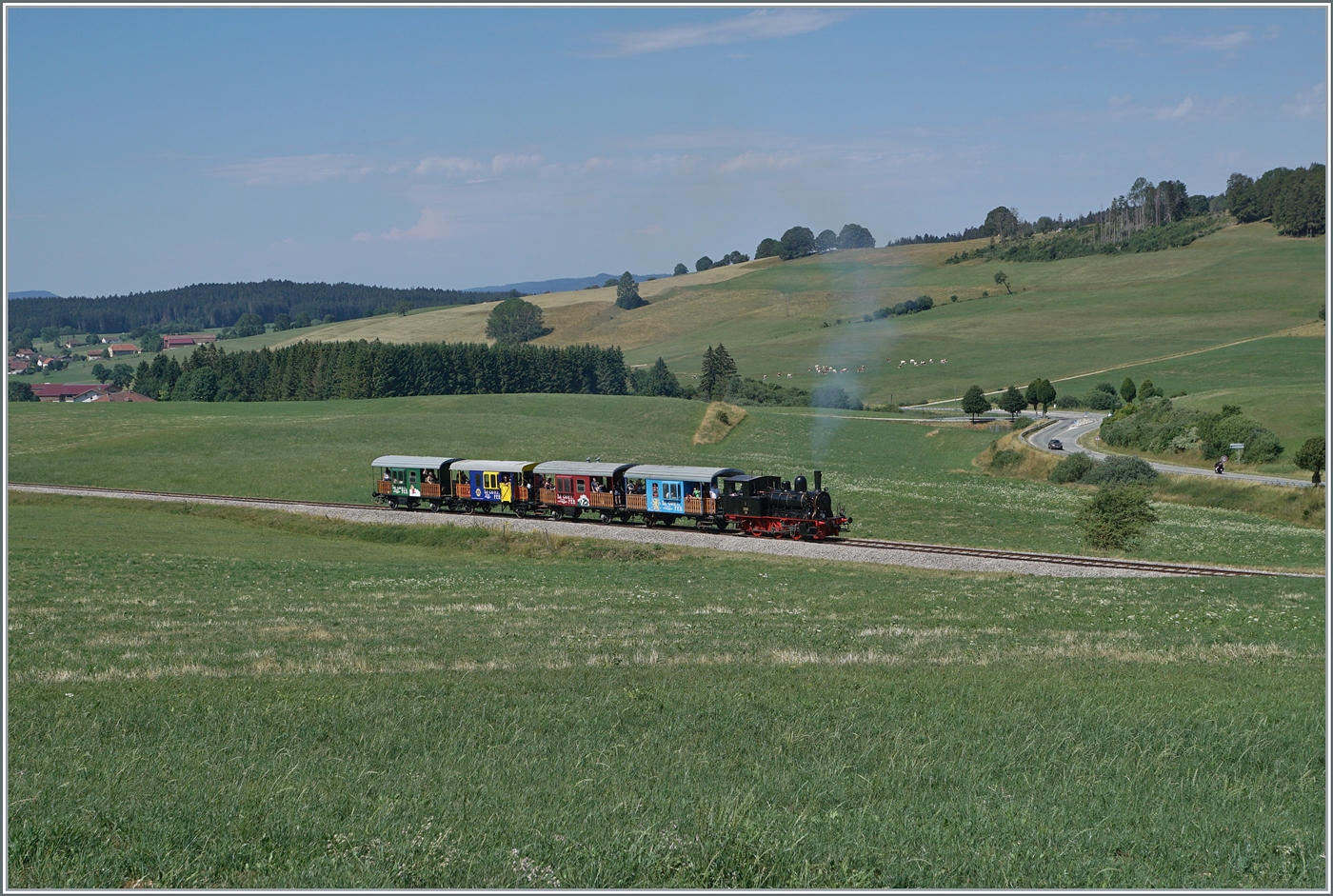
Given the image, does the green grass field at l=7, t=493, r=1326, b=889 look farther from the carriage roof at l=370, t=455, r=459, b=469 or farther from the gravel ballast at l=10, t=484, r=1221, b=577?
the carriage roof at l=370, t=455, r=459, b=469

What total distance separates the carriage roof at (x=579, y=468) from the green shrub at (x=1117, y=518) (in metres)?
19.4

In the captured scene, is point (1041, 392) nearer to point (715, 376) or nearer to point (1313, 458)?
point (715, 376)

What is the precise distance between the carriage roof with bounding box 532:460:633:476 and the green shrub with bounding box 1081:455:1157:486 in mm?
33696

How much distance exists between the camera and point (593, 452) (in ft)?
244

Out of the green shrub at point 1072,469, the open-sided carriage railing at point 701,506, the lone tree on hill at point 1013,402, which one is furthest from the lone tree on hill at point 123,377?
the open-sided carriage railing at point 701,506

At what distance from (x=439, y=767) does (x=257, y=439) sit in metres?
71.9

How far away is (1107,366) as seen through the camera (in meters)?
132

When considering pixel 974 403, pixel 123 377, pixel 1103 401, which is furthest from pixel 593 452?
pixel 123 377

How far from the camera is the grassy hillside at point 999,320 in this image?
137125mm

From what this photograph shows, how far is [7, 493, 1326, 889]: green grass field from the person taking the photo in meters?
7.98

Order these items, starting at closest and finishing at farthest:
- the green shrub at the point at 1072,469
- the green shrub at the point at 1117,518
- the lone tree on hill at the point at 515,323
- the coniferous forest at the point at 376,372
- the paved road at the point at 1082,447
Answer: the green shrub at the point at 1117,518 → the paved road at the point at 1082,447 → the green shrub at the point at 1072,469 → the coniferous forest at the point at 376,372 → the lone tree on hill at the point at 515,323

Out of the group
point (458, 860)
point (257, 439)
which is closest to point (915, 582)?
point (458, 860)

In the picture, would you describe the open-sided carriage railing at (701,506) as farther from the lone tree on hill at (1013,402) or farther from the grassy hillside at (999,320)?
the lone tree on hill at (1013,402)

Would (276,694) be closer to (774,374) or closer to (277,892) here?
(277,892)
